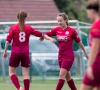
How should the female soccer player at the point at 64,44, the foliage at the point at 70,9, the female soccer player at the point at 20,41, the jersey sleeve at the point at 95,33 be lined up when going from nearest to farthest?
the jersey sleeve at the point at 95,33, the female soccer player at the point at 20,41, the female soccer player at the point at 64,44, the foliage at the point at 70,9

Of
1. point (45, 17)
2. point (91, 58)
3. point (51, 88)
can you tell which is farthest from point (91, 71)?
point (45, 17)

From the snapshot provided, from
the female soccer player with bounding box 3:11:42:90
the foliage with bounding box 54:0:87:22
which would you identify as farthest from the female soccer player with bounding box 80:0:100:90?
the foliage with bounding box 54:0:87:22

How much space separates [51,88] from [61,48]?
393cm

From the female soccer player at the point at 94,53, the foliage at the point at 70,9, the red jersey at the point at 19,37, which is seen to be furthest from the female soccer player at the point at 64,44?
the foliage at the point at 70,9

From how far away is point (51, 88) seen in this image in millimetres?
17234

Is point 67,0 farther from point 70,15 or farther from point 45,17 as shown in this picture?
point 45,17

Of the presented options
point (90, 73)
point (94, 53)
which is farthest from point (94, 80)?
point (94, 53)

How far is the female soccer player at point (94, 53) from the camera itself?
866 centimetres

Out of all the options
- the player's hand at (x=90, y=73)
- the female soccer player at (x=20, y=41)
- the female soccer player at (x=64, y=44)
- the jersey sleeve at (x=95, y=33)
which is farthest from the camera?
the female soccer player at (x=64, y=44)

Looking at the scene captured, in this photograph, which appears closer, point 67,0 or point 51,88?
point 51,88

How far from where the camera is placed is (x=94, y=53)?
8664mm

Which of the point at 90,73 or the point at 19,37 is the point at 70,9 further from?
the point at 90,73

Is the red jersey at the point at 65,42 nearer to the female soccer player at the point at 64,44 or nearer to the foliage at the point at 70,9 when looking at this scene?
the female soccer player at the point at 64,44

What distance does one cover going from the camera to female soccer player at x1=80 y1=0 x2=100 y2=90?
866 centimetres
